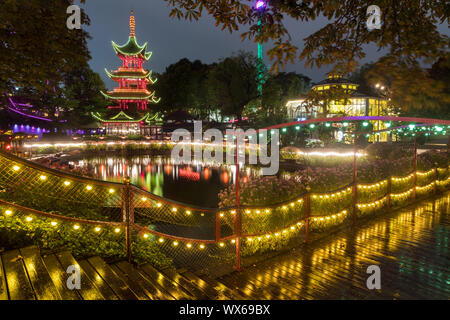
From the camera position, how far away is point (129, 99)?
40531mm

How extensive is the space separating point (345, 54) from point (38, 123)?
124 ft

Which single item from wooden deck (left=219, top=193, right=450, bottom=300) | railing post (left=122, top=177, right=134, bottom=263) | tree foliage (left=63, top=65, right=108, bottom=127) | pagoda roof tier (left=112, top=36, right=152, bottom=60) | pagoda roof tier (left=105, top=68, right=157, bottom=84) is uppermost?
pagoda roof tier (left=112, top=36, right=152, bottom=60)

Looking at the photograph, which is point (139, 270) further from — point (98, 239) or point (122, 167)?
point (122, 167)

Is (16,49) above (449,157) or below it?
above

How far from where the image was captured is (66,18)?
6.49 meters

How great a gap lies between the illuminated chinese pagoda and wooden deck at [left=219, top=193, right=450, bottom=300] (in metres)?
35.3

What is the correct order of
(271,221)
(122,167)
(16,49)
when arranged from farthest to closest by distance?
(122,167)
(16,49)
(271,221)

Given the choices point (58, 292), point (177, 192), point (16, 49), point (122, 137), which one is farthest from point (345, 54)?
point (122, 137)

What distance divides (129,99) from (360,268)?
132ft

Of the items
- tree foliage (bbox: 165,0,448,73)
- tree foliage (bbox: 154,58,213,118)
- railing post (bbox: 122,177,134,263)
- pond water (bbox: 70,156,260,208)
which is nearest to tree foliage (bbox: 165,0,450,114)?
tree foliage (bbox: 165,0,448,73)

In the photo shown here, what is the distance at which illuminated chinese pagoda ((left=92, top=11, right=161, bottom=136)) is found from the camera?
38.4 meters

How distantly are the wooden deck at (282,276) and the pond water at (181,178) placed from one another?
5009mm

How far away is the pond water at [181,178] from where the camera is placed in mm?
12148

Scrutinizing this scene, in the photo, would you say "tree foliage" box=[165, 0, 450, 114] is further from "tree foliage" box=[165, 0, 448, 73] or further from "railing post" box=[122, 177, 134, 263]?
"railing post" box=[122, 177, 134, 263]
